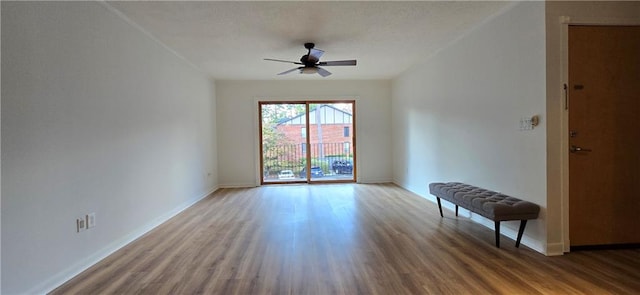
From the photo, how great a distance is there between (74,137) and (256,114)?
4.38 m

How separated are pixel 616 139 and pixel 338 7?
9.15ft

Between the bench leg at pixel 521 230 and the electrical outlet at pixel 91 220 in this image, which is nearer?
the electrical outlet at pixel 91 220

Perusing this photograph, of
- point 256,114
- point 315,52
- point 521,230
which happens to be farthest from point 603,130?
point 256,114

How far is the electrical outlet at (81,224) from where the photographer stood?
2.41 metres

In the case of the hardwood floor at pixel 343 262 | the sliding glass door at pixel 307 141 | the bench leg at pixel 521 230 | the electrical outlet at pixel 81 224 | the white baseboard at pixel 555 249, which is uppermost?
the sliding glass door at pixel 307 141

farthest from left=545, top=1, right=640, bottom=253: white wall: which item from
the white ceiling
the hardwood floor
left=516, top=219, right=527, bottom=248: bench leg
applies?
the white ceiling

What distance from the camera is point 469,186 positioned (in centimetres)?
362

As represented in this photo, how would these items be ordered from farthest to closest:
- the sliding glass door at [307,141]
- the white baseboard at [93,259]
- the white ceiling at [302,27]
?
the sliding glass door at [307,141] < the white ceiling at [302,27] < the white baseboard at [93,259]

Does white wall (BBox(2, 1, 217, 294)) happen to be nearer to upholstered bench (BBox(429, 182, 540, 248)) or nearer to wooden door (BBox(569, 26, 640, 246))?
upholstered bench (BBox(429, 182, 540, 248))

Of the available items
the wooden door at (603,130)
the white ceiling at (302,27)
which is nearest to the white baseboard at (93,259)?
the white ceiling at (302,27)

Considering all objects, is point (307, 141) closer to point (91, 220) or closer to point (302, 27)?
point (302, 27)

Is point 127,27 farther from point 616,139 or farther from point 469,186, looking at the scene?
point 616,139

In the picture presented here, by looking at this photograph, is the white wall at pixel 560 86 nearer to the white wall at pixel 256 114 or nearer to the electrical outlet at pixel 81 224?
the electrical outlet at pixel 81 224

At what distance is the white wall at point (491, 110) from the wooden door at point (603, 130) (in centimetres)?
30
